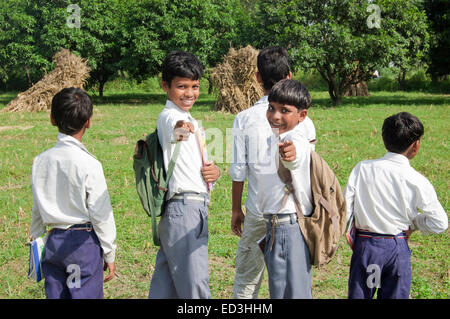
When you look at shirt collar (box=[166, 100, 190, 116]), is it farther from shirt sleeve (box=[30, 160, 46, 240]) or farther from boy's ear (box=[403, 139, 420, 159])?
boy's ear (box=[403, 139, 420, 159])

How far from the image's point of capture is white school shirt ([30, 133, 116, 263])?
7.72 feet

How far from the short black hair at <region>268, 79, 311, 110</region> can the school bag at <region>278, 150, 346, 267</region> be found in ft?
0.87

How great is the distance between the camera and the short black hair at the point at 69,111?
2.45 m

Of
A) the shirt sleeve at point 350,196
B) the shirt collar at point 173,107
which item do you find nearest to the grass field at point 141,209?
the shirt collar at point 173,107

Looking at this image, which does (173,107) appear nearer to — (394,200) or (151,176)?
(151,176)

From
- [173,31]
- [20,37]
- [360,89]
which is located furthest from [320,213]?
[20,37]

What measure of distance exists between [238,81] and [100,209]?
15.4 meters

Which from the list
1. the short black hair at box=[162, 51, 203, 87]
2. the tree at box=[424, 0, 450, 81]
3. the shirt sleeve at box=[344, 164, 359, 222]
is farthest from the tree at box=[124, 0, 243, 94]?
the shirt sleeve at box=[344, 164, 359, 222]

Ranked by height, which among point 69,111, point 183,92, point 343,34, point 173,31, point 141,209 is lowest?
point 141,209

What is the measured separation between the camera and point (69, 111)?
8.04 feet

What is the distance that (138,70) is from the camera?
2411 cm

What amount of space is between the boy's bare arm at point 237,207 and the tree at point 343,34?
50.4 feet
